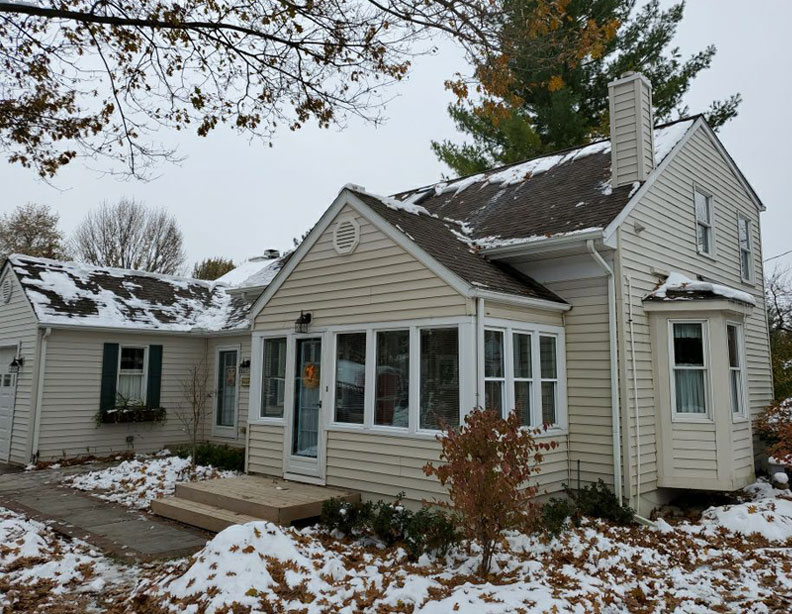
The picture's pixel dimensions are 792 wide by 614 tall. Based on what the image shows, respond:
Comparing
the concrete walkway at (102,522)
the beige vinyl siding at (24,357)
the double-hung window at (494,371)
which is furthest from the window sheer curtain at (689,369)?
the beige vinyl siding at (24,357)

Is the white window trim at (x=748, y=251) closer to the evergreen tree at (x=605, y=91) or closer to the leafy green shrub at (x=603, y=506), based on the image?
the leafy green shrub at (x=603, y=506)

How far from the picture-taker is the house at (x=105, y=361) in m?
13.2

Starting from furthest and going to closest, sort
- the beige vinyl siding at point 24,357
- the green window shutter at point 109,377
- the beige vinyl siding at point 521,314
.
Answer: the green window shutter at point 109,377, the beige vinyl siding at point 24,357, the beige vinyl siding at point 521,314

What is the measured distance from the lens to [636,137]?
9.59m

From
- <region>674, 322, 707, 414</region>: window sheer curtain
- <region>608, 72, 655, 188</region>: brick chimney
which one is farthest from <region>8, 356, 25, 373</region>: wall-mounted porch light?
<region>674, 322, 707, 414</region>: window sheer curtain

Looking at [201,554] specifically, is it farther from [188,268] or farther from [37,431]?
[188,268]

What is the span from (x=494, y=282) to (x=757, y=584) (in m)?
4.45

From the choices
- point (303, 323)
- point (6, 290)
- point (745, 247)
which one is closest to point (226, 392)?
point (6, 290)

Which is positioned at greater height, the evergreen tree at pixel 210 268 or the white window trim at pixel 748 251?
the evergreen tree at pixel 210 268

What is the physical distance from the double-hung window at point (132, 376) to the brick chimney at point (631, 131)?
464 inches

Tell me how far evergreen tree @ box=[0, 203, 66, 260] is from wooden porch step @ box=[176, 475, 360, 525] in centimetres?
2776

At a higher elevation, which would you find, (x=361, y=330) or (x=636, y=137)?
(x=636, y=137)

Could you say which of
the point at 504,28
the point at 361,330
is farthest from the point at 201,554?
the point at 504,28

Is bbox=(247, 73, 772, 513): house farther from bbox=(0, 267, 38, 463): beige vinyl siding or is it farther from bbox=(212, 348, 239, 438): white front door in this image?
bbox=(0, 267, 38, 463): beige vinyl siding
